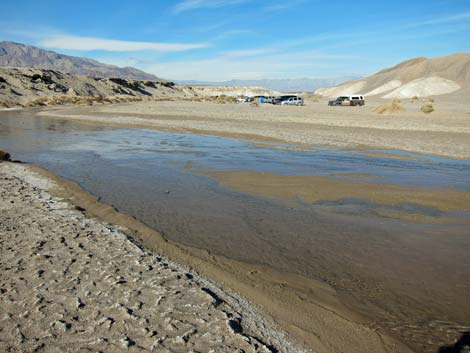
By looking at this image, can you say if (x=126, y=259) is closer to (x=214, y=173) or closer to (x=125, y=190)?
(x=125, y=190)

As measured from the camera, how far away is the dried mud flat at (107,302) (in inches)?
134

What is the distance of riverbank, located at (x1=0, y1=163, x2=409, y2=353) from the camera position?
3609mm

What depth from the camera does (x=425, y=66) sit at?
4633 inches

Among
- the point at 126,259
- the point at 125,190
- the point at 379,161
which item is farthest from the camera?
the point at 379,161

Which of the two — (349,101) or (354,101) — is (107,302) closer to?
(349,101)

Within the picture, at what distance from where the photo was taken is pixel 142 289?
432cm

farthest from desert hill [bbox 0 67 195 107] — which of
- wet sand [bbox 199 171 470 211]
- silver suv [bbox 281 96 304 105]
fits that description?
wet sand [bbox 199 171 470 211]

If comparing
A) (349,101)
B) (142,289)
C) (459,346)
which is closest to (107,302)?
(142,289)

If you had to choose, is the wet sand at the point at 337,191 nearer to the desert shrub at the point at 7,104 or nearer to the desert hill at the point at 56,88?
the desert shrub at the point at 7,104

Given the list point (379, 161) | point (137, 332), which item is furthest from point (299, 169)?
point (137, 332)

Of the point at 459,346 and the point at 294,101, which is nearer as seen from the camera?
the point at 459,346

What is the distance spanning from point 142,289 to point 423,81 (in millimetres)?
94061

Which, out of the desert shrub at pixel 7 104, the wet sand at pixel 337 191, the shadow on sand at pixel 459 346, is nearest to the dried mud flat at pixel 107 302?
the shadow on sand at pixel 459 346

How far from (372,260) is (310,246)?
98 cm
